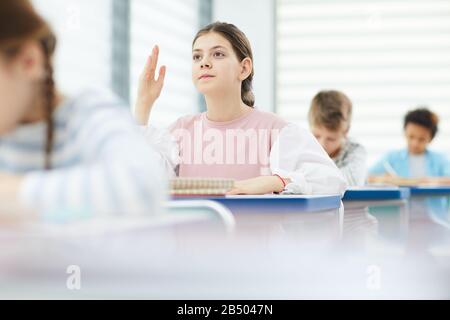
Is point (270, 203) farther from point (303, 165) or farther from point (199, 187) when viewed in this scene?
point (303, 165)

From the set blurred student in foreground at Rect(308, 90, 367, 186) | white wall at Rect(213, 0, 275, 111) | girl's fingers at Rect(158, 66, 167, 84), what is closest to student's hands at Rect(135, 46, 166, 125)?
girl's fingers at Rect(158, 66, 167, 84)

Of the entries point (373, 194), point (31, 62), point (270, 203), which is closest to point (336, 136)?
point (373, 194)

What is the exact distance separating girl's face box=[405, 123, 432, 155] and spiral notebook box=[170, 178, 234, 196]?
2060 mm

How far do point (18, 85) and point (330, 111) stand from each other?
4.92 ft

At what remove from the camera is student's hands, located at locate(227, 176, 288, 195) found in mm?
1091

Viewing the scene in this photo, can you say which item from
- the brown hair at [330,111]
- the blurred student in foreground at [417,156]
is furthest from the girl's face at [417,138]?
the brown hair at [330,111]

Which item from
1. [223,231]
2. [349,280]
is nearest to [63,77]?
[223,231]

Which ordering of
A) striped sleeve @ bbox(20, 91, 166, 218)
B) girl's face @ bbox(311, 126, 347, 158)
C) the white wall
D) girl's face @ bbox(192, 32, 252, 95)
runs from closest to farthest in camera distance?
1. striped sleeve @ bbox(20, 91, 166, 218)
2. girl's face @ bbox(192, 32, 252, 95)
3. the white wall
4. girl's face @ bbox(311, 126, 347, 158)

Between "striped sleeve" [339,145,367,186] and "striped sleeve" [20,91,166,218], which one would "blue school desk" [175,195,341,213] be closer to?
A: "striped sleeve" [20,91,166,218]

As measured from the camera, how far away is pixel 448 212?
2.44m

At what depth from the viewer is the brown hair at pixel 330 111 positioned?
2027 millimetres
